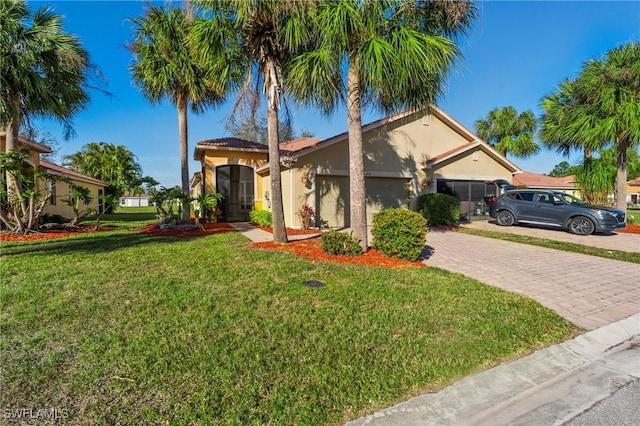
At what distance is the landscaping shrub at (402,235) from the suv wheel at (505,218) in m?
9.35

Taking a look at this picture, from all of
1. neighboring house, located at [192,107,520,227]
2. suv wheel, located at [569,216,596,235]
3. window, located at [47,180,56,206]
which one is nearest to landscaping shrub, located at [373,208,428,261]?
neighboring house, located at [192,107,520,227]

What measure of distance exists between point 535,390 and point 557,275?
442cm

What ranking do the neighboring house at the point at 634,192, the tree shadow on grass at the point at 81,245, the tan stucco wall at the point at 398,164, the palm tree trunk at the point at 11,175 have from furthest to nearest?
the neighboring house at the point at 634,192 → the tan stucco wall at the point at 398,164 → the palm tree trunk at the point at 11,175 → the tree shadow on grass at the point at 81,245

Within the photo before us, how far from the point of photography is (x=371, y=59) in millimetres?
6293

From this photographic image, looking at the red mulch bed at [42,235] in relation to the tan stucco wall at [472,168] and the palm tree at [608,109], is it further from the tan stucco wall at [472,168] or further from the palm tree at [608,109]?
the palm tree at [608,109]

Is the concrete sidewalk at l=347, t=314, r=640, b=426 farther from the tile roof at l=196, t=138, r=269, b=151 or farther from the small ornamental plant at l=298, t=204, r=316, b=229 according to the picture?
the tile roof at l=196, t=138, r=269, b=151

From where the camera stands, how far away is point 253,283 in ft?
16.8

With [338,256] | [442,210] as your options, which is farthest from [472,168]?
[338,256]

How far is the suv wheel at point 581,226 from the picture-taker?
1145 centimetres

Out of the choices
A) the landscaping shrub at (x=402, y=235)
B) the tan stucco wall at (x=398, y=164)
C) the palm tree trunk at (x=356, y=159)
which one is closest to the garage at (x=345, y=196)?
the tan stucco wall at (x=398, y=164)

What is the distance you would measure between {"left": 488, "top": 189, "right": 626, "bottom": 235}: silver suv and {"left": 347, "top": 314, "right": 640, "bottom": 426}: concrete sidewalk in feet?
32.7

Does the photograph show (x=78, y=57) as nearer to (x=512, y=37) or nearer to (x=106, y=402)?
(x=106, y=402)

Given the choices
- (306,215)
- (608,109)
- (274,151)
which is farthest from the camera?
(608,109)

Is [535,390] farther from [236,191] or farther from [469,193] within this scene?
[469,193]
